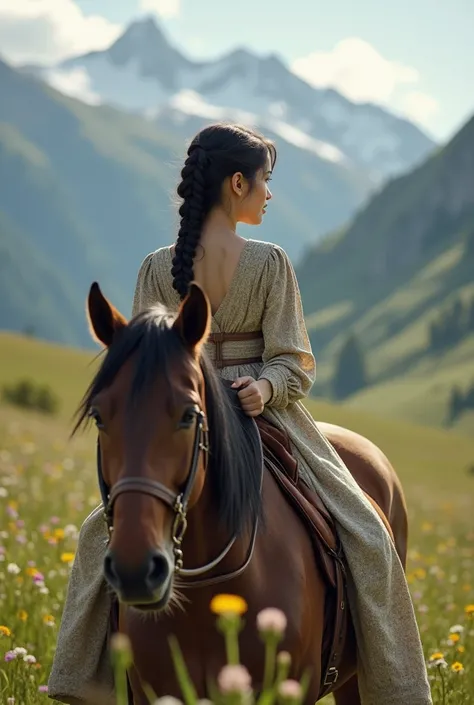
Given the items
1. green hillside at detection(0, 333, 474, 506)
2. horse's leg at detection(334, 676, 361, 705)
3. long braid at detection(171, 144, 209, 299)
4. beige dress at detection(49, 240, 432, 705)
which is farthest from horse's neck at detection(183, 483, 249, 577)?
green hillside at detection(0, 333, 474, 506)

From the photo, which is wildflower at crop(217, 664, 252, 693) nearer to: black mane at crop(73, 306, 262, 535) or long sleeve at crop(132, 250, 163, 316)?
black mane at crop(73, 306, 262, 535)

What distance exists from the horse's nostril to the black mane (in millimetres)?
625

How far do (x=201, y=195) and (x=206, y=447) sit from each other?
5.70ft

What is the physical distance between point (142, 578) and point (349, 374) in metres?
196

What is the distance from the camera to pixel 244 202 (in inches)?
218

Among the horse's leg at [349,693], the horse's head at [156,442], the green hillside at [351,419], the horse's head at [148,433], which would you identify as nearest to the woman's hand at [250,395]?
the horse's head at [156,442]

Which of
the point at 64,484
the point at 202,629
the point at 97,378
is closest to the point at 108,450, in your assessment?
the point at 97,378

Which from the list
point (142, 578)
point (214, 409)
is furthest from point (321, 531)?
point (142, 578)

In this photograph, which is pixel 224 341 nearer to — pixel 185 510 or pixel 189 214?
pixel 189 214

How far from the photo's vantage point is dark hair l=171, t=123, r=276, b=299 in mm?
5402

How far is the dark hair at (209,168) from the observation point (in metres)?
5.40

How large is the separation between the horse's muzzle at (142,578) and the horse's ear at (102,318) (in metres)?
1.07

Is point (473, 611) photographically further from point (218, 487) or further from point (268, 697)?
point (268, 697)

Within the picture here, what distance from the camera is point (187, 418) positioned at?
3.95 metres
